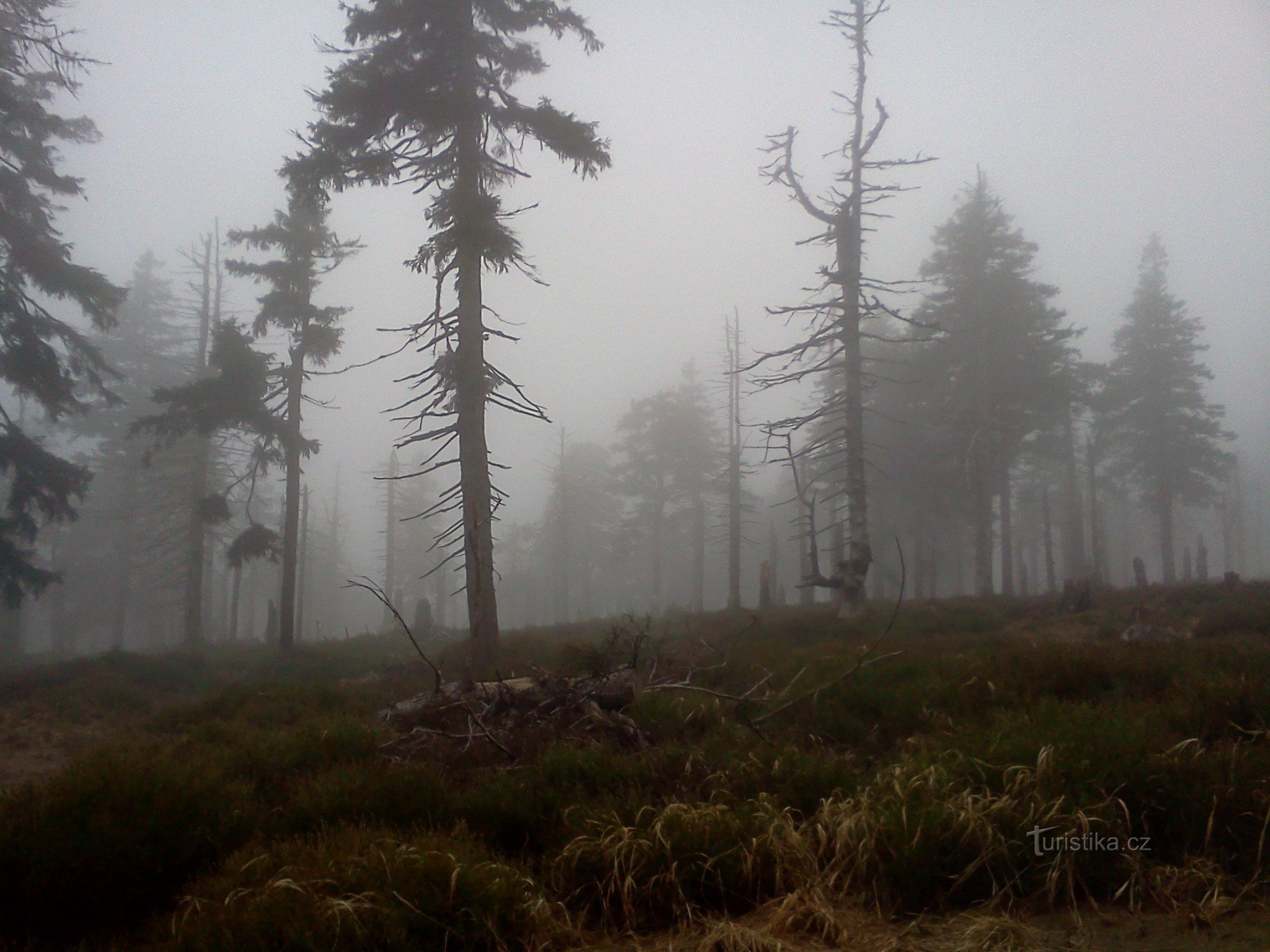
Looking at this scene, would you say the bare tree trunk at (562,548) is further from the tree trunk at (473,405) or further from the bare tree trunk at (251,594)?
the tree trunk at (473,405)

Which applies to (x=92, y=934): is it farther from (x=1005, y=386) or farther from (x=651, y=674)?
(x=1005, y=386)

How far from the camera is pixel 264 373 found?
2100 cm

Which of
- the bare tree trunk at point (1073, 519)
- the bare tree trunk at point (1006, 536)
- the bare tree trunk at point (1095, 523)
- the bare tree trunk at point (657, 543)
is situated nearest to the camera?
the bare tree trunk at point (1006, 536)

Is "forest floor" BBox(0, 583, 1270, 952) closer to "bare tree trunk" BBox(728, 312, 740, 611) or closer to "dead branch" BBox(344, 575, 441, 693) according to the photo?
"dead branch" BBox(344, 575, 441, 693)

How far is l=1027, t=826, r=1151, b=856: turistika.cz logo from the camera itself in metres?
3.64

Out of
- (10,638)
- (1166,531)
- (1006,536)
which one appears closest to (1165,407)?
(1166,531)

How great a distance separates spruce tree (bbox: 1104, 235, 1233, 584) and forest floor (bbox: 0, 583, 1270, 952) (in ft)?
91.5

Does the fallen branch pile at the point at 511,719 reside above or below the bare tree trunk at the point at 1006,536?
below

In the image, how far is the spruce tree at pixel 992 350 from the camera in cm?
2527

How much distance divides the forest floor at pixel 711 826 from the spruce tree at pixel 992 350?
19.1 meters

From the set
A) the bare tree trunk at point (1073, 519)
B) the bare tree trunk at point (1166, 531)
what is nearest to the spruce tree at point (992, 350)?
the bare tree trunk at point (1073, 519)

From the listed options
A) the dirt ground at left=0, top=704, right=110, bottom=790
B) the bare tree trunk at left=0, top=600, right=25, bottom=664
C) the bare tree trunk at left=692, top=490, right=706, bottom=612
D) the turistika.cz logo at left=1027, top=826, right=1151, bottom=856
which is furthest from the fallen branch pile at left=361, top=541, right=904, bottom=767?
the bare tree trunk at left=692, top=490, right=706, bottom=612

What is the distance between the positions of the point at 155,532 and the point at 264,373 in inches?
785

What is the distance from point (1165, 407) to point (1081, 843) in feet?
110
